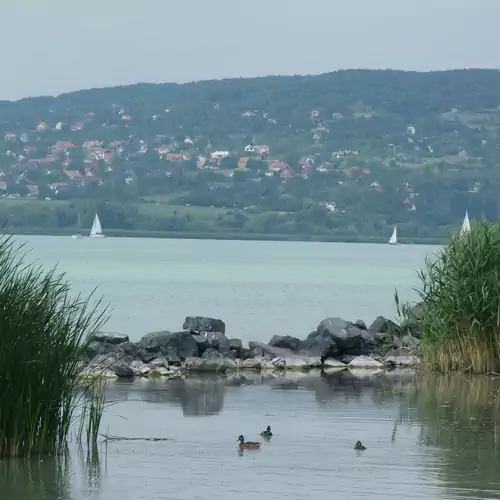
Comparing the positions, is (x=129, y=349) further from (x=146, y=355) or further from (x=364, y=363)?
(x=364, y=363)

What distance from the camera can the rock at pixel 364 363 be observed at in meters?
21.6

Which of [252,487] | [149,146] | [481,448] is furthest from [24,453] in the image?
[149,146]

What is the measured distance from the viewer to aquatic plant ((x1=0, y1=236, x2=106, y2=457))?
11266mm

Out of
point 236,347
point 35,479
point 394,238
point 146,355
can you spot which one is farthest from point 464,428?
point 394,238

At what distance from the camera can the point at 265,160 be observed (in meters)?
141

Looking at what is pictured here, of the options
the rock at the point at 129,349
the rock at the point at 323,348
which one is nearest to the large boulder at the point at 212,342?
the rock at the point at 129,349

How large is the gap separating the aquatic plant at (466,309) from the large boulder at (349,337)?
9.27 feet

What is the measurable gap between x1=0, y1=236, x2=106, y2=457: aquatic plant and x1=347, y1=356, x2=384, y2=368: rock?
1022 centimetres

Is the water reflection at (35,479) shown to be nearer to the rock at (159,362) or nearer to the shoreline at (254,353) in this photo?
the shoreline at (254,353)

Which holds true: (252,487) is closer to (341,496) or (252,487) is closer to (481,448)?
(341,496)

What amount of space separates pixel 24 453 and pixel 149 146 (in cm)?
13942

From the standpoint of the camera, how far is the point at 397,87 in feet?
488

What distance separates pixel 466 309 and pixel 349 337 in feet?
12.5

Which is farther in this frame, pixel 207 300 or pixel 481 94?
pixel 481 94
